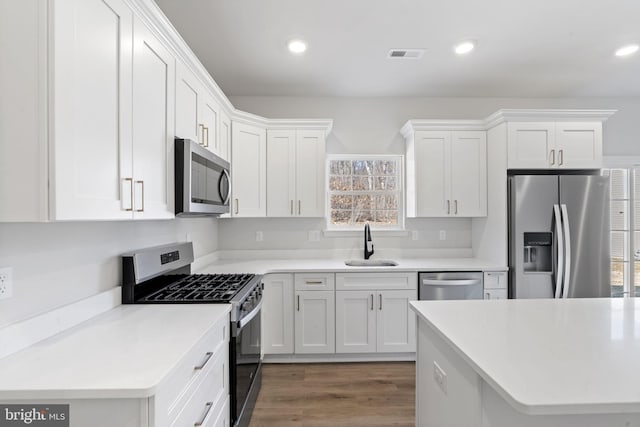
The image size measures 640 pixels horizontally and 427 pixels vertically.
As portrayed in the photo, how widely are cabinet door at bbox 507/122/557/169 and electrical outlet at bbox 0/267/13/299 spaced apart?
139 inches

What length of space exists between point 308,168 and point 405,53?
1374mm

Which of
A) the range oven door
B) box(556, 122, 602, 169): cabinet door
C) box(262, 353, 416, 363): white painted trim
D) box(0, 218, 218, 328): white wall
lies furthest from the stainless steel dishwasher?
box(0, 218, 218, 328): white wall

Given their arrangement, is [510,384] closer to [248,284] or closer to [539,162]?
[248,284]

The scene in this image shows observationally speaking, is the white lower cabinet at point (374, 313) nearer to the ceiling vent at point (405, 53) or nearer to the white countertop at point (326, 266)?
the white countertop at point (326, 266)

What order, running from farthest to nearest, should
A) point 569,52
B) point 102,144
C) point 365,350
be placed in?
1. point 365,350
2. point 569,52
3. point 102,144

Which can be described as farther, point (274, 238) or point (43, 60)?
point (274, 238)

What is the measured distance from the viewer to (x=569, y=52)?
280cm

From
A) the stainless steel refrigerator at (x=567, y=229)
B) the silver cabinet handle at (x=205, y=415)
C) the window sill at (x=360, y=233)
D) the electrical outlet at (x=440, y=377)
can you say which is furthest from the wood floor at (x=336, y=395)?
the stainless steel refrigerator at (x=567, y=229)

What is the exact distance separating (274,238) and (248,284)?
1468mm

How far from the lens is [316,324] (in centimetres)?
309

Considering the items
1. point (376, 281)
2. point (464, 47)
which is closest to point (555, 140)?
point (464, 47)

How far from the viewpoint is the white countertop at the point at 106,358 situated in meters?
0.94

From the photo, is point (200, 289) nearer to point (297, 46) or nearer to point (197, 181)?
point (197, 181)

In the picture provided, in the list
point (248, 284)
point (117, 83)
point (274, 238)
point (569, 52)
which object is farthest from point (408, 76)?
point (117, 83)
